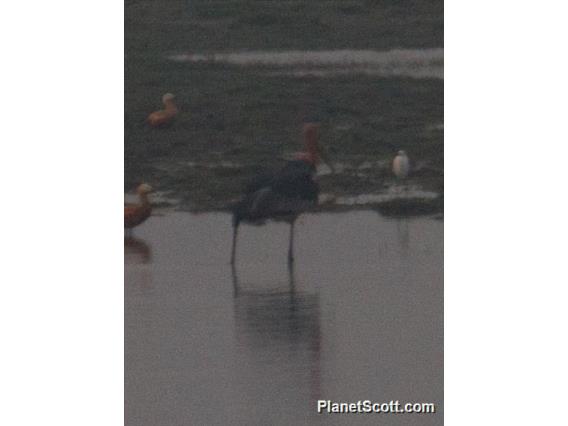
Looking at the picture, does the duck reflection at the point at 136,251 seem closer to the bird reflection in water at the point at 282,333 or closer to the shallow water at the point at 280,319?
the shallow water at the point at 280,319

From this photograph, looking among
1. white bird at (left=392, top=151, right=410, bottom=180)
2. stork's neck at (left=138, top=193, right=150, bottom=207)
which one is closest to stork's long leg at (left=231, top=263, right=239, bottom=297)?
stork's neck at (left=138, top=193, right=150, bottom=207)

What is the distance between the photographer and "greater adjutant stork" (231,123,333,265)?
575 cm

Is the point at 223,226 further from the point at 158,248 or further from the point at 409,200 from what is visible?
the point at 409,200

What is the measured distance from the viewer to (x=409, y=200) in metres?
5.76

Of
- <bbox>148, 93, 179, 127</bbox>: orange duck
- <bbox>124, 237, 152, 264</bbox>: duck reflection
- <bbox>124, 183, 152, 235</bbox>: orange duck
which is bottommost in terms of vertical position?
<bbox>124, 237, 152, 264</bbox>: duck reflection

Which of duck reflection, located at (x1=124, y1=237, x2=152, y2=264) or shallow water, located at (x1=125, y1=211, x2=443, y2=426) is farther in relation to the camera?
duck reflection, located at (x1=124, y1=237, x2=152, y2=264)

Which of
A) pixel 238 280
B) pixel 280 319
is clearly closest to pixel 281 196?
pixel 238 280

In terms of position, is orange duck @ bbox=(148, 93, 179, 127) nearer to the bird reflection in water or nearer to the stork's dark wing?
the stork's dark wing

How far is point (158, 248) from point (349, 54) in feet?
3.72

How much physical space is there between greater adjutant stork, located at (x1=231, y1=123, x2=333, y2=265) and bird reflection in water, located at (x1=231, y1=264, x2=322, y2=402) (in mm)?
207

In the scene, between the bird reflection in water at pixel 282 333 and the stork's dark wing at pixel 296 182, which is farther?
the stork's dark wing at pixel 296 182

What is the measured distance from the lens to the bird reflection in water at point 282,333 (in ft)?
18.4

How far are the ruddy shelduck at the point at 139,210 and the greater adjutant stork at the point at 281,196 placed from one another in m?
0.36

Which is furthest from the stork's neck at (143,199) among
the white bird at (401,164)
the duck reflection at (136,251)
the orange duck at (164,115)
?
the white bird at (401,164)
